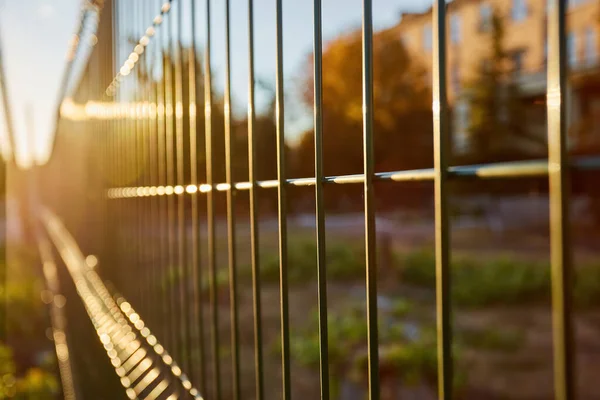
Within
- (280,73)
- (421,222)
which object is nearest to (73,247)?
(280,73)

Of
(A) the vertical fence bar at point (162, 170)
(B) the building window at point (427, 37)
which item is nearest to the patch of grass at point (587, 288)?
(B) the building window at point (427, 37)

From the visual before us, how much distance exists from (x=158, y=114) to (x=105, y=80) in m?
2.01

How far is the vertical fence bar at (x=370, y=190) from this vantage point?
3.24 feet

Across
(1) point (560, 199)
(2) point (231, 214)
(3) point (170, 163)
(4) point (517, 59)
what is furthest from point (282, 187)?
(4) point (517, 59)

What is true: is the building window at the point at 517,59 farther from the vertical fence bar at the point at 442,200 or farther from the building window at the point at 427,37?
the vertical fence bar at the point at 442,200

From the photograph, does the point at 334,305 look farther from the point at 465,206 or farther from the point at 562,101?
the point at 465,206

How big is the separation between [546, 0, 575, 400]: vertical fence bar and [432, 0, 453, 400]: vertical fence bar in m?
0.19

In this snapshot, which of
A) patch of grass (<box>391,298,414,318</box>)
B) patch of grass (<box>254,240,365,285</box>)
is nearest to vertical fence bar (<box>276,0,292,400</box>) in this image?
patch of grass (<box>391,298,414,318</box>)

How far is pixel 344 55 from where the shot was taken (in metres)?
13.8

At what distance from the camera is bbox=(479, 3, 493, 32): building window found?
19.9 m

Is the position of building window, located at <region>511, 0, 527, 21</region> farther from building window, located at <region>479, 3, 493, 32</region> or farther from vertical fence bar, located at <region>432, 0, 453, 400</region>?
vertical fence bar, located at <region>432, 0, 453, 400</region>

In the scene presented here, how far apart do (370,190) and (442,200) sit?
20 centimetres

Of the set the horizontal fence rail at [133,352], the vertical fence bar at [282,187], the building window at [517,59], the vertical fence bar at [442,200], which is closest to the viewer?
the vertical fence bar at [442,200]

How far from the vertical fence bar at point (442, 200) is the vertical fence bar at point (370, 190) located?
17cm
